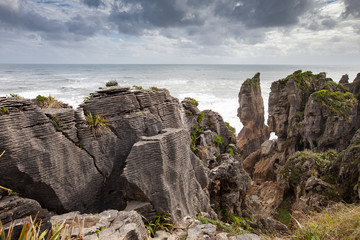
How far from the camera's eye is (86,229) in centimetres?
619

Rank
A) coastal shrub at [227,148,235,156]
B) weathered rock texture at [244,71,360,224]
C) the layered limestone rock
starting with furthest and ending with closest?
weathered rock texture at [244,71,360,224] < coastal shrub at [227,148,235,156] < the layered limestone rock

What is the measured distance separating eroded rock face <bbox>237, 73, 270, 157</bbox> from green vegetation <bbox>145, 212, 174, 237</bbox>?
25777 mm

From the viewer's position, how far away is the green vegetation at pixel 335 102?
23.8 meters

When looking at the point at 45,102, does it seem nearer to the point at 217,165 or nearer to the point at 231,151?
the point at 217,165

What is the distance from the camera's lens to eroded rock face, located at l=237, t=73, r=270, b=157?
3394 centimetres

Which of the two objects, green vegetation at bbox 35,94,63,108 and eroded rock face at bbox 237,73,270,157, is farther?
eroded rock face at bbox 237,73,270,157

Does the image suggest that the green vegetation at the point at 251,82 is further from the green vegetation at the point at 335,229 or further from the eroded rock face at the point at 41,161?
the eroded rock face at the point at 41,161

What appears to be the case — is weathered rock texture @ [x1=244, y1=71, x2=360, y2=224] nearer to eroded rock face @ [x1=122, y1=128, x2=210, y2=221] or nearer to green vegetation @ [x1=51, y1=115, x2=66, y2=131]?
eroded rock face @ [x1=122, y1=128, x2=210, y2=221]

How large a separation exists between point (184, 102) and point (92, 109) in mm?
6677

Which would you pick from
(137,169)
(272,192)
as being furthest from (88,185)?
(272,192)

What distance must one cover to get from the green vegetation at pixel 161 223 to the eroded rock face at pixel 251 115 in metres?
25.8

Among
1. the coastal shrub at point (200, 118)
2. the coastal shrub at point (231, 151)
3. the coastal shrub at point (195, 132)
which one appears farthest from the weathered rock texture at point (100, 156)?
the coastal shrub at point (231, 151)

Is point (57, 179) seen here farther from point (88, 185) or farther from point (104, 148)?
point (104, 148)

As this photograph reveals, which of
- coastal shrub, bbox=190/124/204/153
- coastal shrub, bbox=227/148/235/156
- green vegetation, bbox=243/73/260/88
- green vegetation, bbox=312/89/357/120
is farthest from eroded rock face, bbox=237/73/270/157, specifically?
coastal shrub, bbox=190/124/204/153
